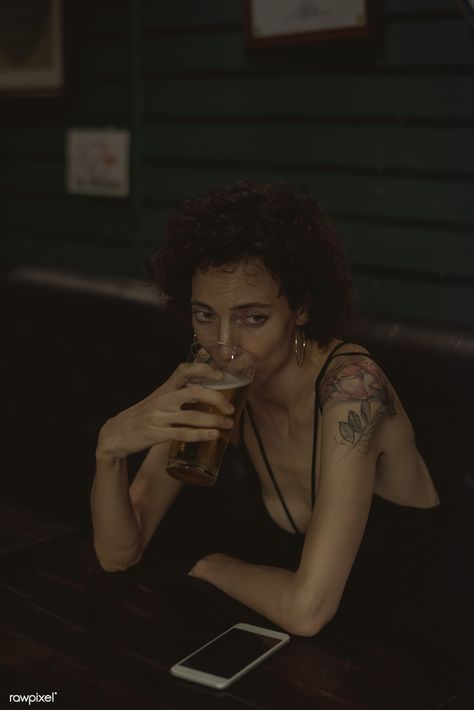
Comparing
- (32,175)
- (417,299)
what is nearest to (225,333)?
(417,299)

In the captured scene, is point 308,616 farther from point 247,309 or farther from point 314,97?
point 314,97

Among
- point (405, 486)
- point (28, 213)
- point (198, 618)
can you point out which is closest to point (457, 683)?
point (198, 618)

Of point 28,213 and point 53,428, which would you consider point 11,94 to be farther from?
point 53,428

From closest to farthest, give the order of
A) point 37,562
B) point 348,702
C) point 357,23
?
point 348,702, point 37,562, point 357,23

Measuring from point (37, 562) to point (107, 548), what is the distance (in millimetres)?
137

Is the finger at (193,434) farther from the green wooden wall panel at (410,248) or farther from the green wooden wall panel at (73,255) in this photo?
the green wooden wall panel at (73,255)

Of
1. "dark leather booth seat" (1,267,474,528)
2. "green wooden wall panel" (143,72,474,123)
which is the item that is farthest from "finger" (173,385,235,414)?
"green wooden wall panel" (143,72,474,123)

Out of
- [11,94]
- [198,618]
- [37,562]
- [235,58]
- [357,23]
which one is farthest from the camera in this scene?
[11,94]

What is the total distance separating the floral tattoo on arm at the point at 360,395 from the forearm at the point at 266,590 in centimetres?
30

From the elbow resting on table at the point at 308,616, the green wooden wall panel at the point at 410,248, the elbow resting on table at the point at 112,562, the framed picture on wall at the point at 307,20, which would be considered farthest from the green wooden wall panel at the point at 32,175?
the elbow resting on table at the point at 308,616

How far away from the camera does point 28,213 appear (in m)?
4.20

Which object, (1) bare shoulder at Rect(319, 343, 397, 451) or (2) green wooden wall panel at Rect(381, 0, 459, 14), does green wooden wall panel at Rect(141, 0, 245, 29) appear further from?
(1) bare shoulder at Rect(319, 343, 397, 451)

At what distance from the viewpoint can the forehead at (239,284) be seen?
1.90 meters

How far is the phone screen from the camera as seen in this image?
4.48ft
